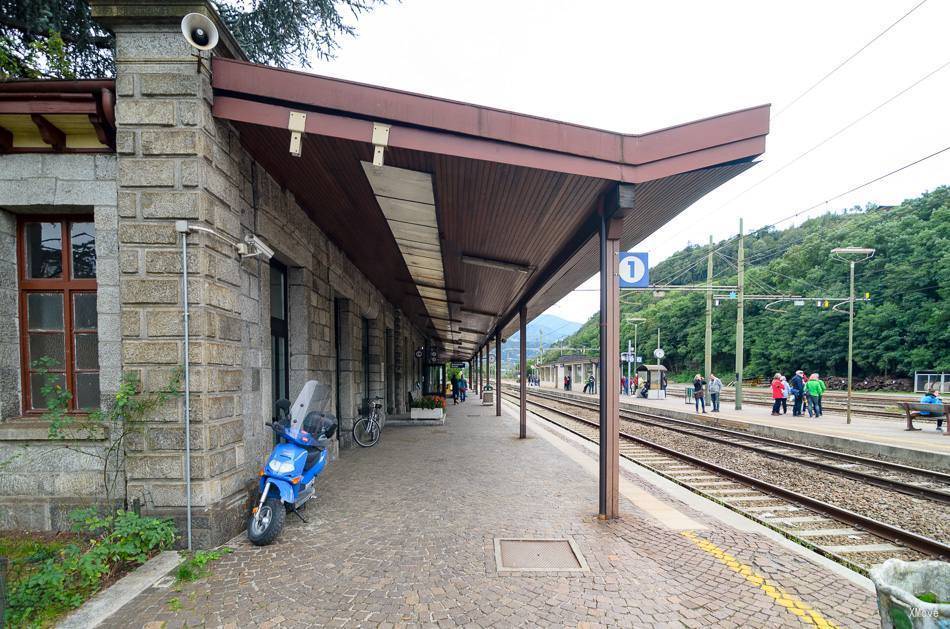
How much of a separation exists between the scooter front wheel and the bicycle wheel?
549cm

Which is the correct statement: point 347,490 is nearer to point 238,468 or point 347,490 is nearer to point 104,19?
point 238,468

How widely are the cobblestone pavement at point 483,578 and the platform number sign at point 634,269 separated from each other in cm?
282

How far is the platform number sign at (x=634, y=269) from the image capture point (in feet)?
19.4

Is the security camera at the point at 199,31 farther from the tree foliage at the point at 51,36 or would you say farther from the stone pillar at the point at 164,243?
the tree foliage at the point at 51,36

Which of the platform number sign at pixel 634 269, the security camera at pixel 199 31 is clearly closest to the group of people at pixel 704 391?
the platform number sign at pixel 634 269

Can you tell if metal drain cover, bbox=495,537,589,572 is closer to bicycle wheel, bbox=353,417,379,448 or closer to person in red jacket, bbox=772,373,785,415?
bicycle wheel, bbox=353,417,379,448

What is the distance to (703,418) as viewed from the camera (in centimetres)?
1739

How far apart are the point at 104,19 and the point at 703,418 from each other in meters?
19.2

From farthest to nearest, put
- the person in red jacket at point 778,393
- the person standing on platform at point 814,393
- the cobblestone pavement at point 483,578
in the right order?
1. the person in red jacket at point 778,393
2. the person standing on platform at point 814,393
3. the cobblestone pavement at point 483,578

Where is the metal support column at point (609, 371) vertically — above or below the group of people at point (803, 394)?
above

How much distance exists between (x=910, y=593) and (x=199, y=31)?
20.7ft

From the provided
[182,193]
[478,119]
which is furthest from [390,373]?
[478,119]

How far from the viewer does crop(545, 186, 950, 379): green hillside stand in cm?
3928

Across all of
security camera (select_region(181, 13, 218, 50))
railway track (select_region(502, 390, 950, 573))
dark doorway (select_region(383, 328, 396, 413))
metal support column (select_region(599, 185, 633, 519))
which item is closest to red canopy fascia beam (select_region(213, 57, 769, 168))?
security camera (select_region(181, 13, 218, 50))
